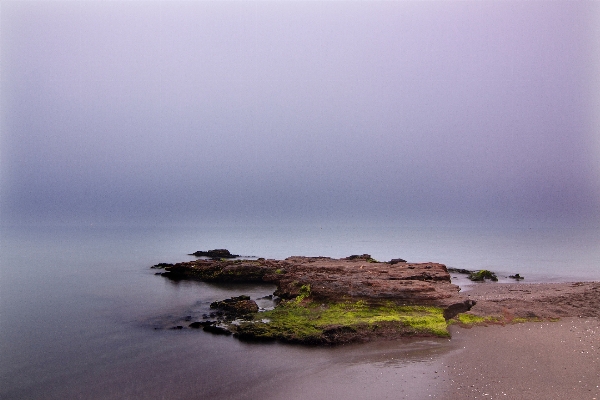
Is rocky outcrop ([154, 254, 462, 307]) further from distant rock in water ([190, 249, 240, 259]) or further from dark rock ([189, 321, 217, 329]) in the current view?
distant rock in water ([190, 249, 240, 259])

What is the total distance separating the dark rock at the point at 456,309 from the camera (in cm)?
2052

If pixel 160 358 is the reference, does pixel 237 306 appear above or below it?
above

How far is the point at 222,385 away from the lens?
1375cm

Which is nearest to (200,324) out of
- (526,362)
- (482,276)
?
(526,362)

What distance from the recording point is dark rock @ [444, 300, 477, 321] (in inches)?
808

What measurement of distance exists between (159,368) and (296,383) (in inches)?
240

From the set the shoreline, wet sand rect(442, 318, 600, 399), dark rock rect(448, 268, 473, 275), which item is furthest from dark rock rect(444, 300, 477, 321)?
dark rock rect(448, 268, 473, 275)

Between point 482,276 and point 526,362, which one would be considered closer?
point 526,362

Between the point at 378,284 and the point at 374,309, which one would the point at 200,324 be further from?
the point at 378,284

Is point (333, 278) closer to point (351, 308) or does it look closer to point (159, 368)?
point (351, 308)

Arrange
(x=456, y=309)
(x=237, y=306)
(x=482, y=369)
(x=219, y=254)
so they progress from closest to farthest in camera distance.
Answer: (x=482, y=369) → (x=456, y=309) → (x=237, y=306) → (x=219, y=254)

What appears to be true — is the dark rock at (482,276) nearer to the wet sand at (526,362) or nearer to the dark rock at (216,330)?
the wet sand at (526,362)

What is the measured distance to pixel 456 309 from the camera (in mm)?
21016

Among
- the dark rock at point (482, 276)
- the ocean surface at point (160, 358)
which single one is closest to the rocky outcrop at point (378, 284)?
the ocean surface at point (160, 358)
